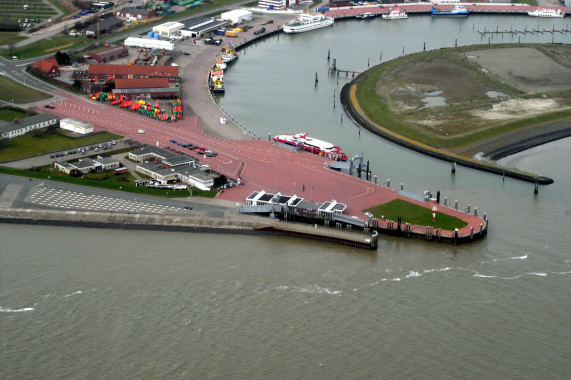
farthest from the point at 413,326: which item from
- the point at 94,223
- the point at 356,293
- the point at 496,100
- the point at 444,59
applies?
the point at 444,59

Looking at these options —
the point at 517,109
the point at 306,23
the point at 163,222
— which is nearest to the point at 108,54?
the point at 306,23

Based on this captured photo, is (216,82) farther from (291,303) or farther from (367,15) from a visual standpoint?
(291,303)

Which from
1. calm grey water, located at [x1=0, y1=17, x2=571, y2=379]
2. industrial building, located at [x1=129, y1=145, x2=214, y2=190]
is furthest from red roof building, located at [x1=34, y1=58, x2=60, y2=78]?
calm grey water, located at [x1=0, y1=17, x2=571, y2=379]

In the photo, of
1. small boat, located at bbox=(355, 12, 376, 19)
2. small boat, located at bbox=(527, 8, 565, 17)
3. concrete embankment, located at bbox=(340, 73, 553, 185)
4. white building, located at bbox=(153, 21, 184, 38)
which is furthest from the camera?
small boat, located at bbox=(527, 8, 565, 17)

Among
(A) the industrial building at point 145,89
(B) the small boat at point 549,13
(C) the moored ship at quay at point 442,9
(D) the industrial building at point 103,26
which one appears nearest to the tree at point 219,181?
(A) the industrial building at point 145,89

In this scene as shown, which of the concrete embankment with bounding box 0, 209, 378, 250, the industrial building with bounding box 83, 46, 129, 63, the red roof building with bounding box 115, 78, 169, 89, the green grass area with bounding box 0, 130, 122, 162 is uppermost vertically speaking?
the industrial building with bounding box 83, 46, 129, 63

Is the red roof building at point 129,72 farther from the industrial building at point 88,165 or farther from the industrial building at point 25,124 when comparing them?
the industrial building at point 88,165

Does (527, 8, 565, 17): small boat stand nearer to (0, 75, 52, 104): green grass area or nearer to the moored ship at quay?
the moored ship at quay
